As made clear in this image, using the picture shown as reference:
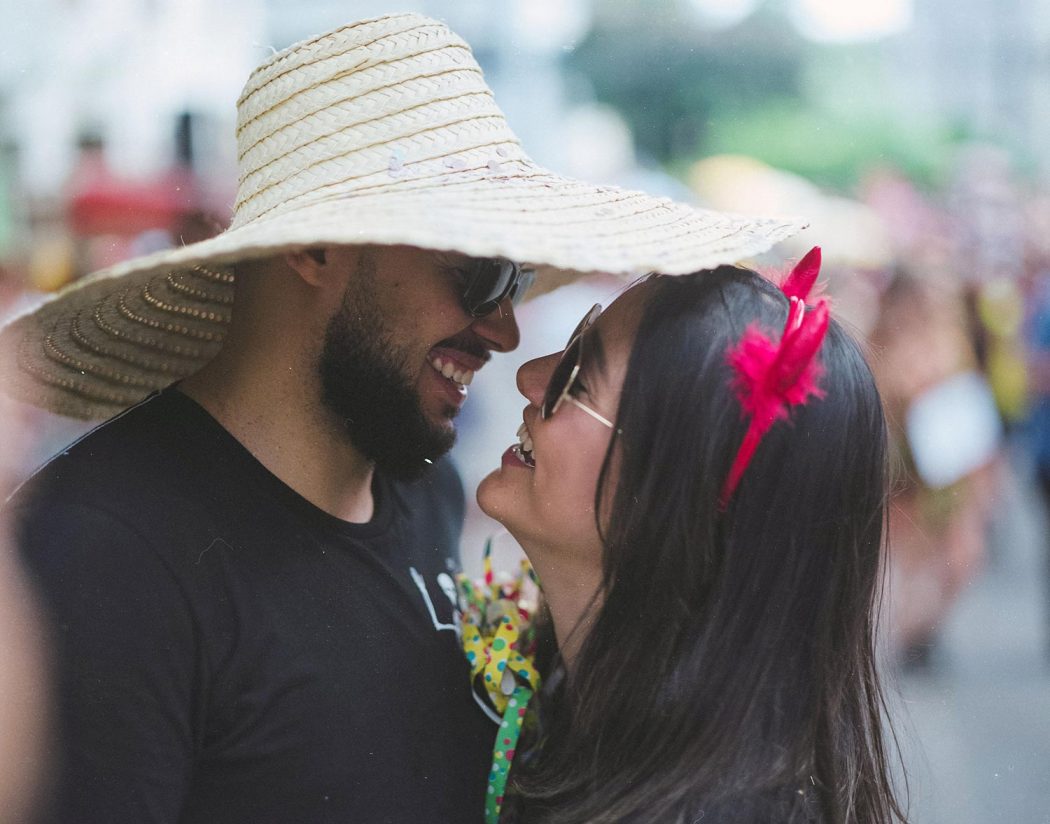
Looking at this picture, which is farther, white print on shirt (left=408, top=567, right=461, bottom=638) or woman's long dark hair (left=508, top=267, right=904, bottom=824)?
white print on shirt (left=408, top=567, right=461, bottom=638)

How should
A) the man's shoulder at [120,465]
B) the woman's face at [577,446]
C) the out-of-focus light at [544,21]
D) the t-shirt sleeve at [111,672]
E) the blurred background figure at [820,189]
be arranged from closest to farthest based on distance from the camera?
the t-shirt sleeve at [111,672]
the man's shoulder at [120,465]
the woman's face at [577,446]
the blurred background figure at [820,189]
the out-of-focus light at [544,21]

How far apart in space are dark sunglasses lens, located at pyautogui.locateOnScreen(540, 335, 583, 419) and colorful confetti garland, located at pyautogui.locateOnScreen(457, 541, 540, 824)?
470 millimetres

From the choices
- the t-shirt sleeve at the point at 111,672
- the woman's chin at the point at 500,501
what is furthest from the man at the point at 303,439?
the woman's chin at the point at 500,501

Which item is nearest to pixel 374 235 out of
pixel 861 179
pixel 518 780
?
pixel 518 780

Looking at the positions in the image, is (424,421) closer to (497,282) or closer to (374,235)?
(497,282)

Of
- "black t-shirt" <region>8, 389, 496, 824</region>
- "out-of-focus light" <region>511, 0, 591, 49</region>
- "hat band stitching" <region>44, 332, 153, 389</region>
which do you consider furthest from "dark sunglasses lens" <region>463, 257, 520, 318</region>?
"out-of-focus light" <region>511, 0, 591, 49</region>

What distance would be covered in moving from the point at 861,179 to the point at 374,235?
10.0 m

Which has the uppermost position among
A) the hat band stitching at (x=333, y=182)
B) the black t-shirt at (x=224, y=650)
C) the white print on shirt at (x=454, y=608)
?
the hat band stitching at (x=333, y=182)

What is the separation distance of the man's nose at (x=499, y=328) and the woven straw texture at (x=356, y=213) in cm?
24

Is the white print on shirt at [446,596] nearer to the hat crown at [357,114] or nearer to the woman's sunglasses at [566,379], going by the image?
the woman's sunglasses at [566,379]

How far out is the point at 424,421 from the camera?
2146 mm

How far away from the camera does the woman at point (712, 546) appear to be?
1.85m

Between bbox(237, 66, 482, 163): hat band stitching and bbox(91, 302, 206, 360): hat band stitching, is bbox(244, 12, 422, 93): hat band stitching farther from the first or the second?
bbox(91, 302, 206, 360): hat band stitching

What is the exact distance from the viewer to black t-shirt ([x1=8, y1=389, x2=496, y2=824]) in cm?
160
